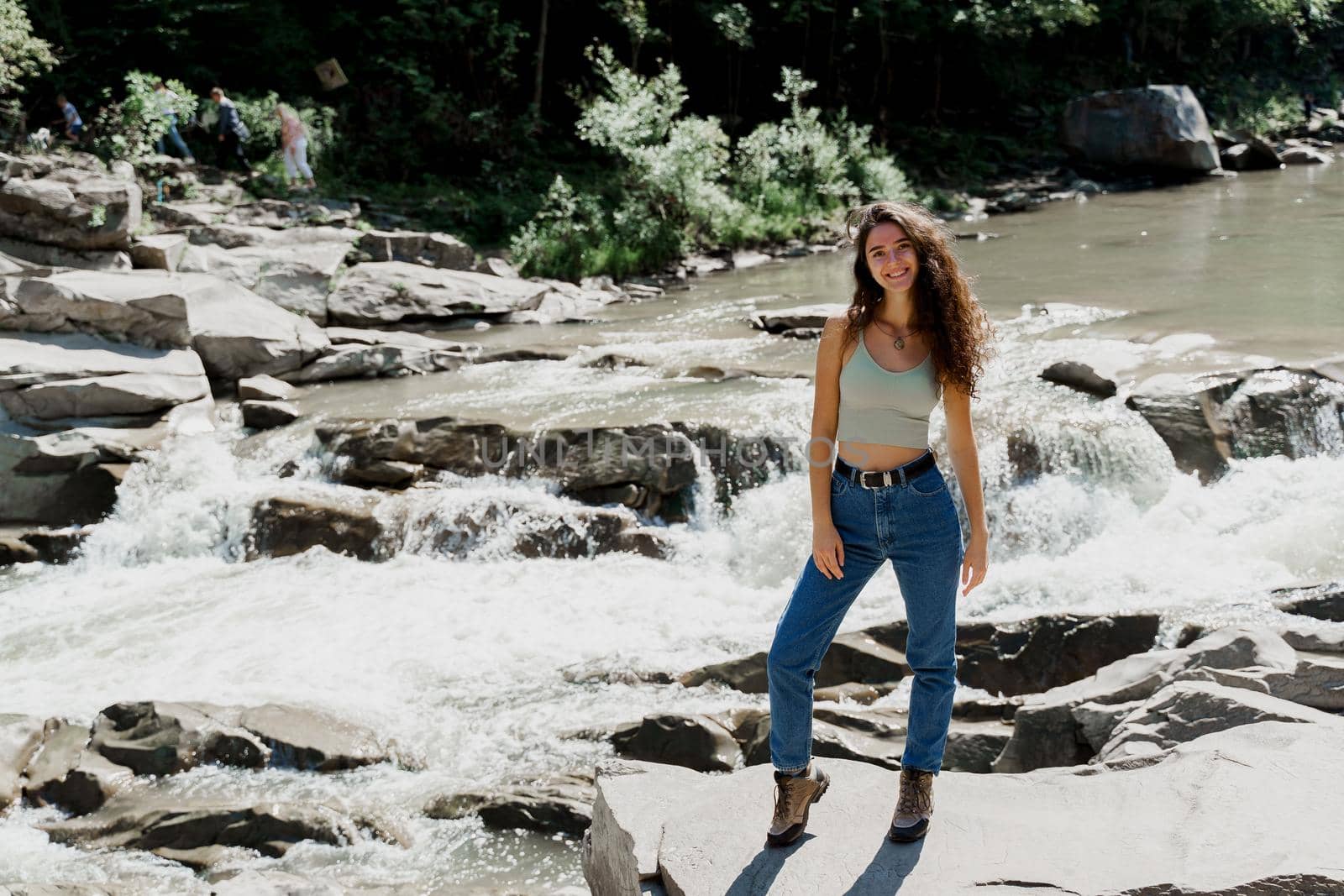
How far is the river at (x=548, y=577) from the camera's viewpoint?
653cm

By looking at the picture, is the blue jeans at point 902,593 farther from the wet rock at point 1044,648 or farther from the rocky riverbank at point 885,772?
the wet rock at point 1044,648

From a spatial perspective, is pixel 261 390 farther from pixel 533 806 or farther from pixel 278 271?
pixel 533 806

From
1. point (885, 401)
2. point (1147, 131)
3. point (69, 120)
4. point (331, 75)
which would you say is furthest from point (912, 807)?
point (1147, 131)

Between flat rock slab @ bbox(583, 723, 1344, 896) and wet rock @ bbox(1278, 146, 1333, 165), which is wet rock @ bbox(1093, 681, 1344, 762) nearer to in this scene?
flat rock slab @ bbox(583, 723, 1344, 896)

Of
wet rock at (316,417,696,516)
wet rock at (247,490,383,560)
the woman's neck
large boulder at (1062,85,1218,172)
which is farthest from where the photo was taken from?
large boulder at (1062,85,1218,172)

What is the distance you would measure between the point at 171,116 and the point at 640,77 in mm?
9712

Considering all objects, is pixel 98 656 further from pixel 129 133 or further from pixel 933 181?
pixel 933 181

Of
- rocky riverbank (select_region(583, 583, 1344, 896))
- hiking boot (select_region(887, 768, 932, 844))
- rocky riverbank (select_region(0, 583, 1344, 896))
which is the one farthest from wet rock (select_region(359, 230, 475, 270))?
hiking boot (select_region(887, 768, 932, 844))

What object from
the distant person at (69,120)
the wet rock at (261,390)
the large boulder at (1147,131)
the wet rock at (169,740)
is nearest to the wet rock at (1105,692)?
the wet rock at (169,740)

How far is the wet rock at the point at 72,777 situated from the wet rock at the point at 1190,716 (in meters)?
4.84

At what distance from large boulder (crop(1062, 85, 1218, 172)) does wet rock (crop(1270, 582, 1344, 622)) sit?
21.1 metres

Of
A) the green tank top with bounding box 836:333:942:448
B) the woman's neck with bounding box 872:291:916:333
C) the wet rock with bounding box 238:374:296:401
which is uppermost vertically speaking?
the woman's neck with bounding box 872:291:916:333

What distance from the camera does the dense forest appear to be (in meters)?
20.5

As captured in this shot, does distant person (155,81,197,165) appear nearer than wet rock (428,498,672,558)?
No
